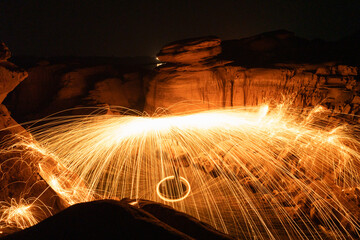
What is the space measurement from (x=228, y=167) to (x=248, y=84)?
12.1 ft

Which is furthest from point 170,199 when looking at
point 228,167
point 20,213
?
point 20,213

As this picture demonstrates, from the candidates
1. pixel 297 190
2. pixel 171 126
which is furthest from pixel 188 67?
pixel 297 190

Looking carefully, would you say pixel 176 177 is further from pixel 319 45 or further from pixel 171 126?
pixel 319 45

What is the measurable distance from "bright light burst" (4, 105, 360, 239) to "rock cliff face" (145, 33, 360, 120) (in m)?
0.57

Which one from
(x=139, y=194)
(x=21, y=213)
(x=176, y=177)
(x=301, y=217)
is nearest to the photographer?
(x=21, y=213)

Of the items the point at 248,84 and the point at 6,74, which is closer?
the point at 6,74

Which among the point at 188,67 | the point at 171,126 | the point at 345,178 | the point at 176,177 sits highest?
the point at 188,67

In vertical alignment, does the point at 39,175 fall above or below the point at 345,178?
above

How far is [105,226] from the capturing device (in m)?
1.98

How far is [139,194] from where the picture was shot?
21.6 ft

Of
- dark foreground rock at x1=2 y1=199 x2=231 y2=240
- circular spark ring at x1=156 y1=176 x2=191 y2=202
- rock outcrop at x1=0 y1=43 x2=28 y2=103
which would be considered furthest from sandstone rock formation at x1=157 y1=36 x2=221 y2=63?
dark foreground rock at x1=2 y1=199 x2=231 y2=240

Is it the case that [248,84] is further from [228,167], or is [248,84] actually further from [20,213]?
[20,213]

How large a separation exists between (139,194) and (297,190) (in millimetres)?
4935

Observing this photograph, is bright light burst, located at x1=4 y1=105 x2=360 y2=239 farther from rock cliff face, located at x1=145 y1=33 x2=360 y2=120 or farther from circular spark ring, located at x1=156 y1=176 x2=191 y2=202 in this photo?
rock cliff face, located at x1=145 y1=33 x2=360 y2=120
